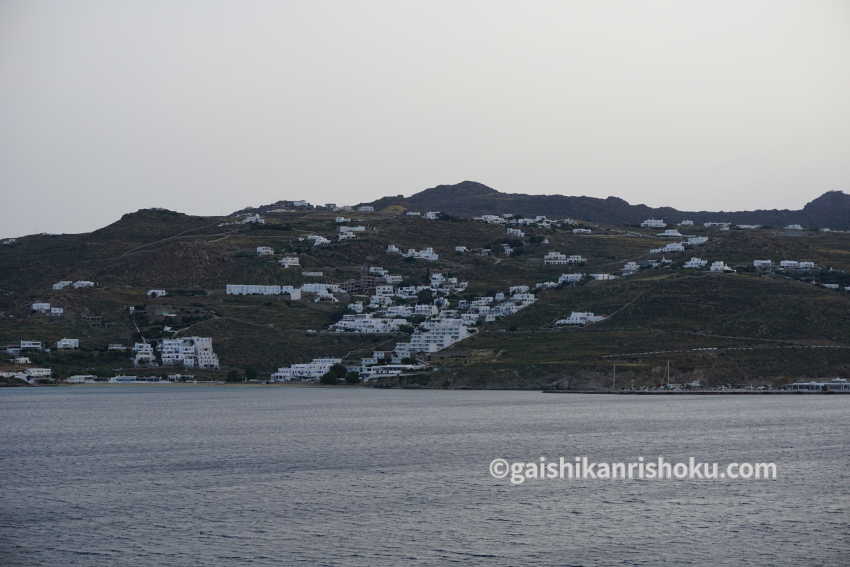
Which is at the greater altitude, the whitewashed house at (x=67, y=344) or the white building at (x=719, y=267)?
the white building at (x=719, y=267)

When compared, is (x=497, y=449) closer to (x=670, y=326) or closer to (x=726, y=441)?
(x=726, y=441)

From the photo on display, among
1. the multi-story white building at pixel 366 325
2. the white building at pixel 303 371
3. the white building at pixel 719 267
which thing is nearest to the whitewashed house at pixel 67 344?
the white building at pixel 303 371

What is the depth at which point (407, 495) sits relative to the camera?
2267 inches

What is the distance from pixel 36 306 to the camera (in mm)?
196125

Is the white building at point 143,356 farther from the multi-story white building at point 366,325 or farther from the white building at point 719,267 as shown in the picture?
the white building at point 719,267

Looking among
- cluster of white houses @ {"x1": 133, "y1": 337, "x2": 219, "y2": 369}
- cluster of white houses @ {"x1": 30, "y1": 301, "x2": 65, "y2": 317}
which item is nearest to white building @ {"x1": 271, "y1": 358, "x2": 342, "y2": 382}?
cluster of white houses @ {"x1": 133, "y1": 337, "x2": 219, "y2": 369}

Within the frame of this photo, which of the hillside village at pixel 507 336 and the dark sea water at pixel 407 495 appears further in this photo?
the hillside village at pixel 507 336

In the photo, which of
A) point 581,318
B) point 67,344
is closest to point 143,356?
point 67,344

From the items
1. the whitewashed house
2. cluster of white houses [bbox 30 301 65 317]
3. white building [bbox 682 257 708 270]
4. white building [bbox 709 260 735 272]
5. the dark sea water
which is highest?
white building [bbox 682 257 708 270]

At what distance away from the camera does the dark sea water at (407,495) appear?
146ft

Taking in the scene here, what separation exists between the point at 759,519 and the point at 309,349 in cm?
13432

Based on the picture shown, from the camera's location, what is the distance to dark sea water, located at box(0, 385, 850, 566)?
44.4m

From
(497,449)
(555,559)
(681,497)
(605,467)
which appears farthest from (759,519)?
(497,449)

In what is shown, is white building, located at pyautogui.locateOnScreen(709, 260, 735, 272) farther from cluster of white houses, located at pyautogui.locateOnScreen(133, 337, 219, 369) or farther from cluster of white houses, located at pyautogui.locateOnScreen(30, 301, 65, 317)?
cluster of white houses, located at pyautogui.locateOnScreen(30, 301, 65, 317)
